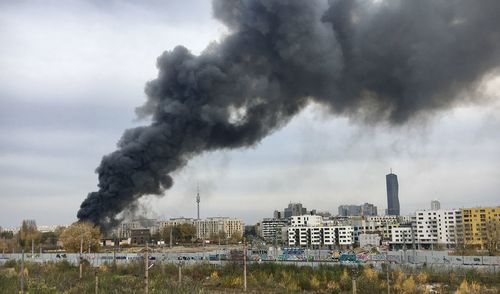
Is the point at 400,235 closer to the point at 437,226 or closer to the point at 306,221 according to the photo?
the point at 437,226

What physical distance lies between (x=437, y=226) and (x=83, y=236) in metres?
88.1

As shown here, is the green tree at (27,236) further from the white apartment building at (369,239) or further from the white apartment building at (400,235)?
the white apartment building at (400,235)

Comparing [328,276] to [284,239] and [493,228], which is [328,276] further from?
[284,239]

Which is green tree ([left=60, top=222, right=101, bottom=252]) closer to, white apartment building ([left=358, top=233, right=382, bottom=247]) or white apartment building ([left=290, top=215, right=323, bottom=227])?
white apartment building ([left=358, top=233, right=382, bottom=247])

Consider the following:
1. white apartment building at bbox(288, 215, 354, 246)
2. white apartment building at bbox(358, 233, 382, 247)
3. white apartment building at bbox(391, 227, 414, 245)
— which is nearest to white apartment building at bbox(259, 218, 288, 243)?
white apartment building at bbox(288, 215, 354, 246)

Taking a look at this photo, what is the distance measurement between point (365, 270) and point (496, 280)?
20.5 ft

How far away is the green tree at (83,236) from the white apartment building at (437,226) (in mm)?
79122

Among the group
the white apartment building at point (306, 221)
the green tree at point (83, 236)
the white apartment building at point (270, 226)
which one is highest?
the green tree at point (83, 236)

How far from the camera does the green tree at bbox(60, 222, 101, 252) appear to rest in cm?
4907

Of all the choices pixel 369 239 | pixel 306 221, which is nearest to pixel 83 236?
pixel 369 239

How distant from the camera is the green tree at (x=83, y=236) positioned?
49069 millimetres

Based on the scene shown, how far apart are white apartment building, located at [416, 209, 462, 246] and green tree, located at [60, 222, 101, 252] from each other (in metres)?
79.1

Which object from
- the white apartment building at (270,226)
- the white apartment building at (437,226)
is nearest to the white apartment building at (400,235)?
the white apartment building at (437,226)

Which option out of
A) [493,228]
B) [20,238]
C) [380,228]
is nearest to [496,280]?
[493,228]
